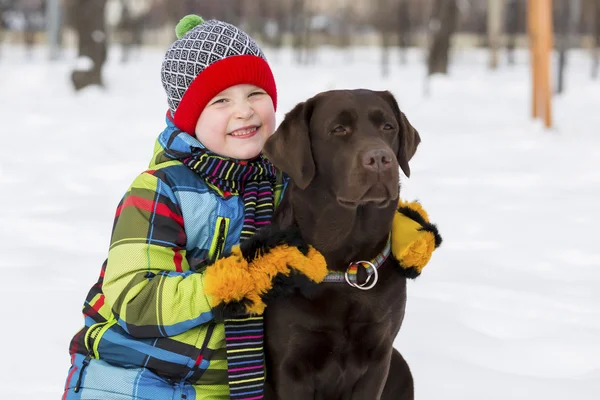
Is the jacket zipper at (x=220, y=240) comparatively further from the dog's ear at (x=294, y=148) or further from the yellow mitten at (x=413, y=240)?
the yellow mitten at (x=413, y=240)

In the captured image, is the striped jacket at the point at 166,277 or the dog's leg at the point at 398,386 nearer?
the striped jacket at the point at 166,277

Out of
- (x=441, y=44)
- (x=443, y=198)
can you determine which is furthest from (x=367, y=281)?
(x=441, y=44)

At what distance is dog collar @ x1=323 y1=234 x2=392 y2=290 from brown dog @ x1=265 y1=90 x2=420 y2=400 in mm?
18

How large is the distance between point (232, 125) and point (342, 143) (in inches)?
16.5

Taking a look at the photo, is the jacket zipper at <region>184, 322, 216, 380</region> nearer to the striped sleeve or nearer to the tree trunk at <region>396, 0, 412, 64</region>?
the striped sleeve

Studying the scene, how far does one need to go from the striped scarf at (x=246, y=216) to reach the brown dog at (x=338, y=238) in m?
0.05

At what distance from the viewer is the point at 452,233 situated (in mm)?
5414

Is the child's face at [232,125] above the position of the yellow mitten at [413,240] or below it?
above

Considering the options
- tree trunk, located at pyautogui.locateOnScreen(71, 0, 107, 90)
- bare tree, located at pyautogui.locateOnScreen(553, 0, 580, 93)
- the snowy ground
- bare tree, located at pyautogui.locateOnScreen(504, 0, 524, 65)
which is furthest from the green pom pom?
bare tree, located at pyautogui.locateOnScreen(504, 0, 524, 65)

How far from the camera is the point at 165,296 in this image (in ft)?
7.25

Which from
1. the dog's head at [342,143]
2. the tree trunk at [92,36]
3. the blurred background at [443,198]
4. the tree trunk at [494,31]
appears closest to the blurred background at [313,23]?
the tree trunk at [494,31]

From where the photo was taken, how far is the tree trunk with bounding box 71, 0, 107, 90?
12.7 meters

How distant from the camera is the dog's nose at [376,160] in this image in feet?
6.88

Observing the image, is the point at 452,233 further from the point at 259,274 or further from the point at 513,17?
the point at 513,17
